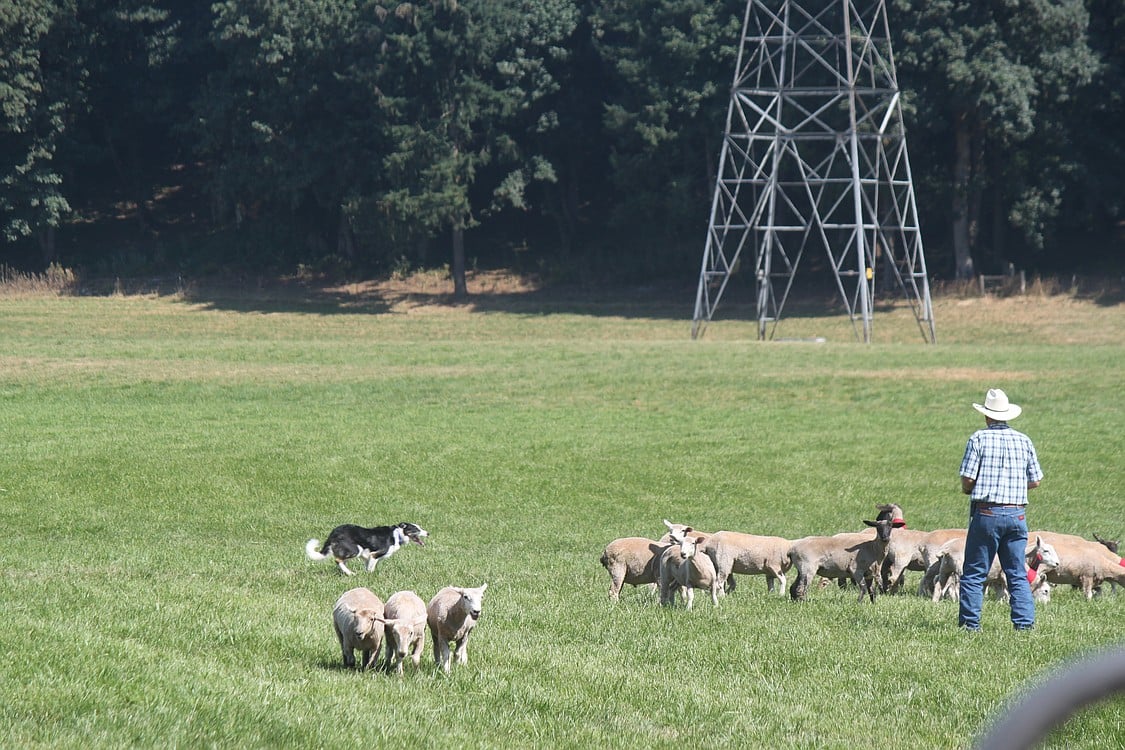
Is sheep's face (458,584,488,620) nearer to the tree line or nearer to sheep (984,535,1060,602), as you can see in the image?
sheep (984,535,1060,602)

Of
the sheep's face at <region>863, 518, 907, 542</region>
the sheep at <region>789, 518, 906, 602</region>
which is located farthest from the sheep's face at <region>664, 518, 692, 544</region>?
the sheep's face at <region>863, 518, 907, 542</region>

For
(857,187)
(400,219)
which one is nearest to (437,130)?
(400,219)

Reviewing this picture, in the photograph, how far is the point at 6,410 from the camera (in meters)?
33.1

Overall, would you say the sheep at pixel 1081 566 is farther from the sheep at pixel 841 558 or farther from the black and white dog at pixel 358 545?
the black and white dog at pixel 358 545

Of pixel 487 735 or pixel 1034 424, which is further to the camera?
pixel 1034 424

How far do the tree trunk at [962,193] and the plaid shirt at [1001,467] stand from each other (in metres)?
53.3

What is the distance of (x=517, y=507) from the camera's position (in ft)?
80.5

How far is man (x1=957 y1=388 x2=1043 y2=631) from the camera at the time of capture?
1258cm

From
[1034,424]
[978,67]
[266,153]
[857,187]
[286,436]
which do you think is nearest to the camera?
[286,436]

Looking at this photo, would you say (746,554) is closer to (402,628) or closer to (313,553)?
(313,553)

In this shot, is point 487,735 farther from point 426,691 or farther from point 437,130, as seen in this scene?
point 437,130

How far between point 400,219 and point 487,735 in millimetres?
62514

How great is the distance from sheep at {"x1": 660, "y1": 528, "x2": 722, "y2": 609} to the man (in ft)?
8.39

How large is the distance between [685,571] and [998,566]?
3.95 m
